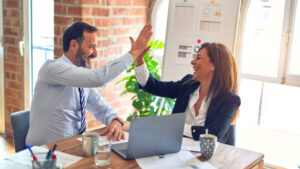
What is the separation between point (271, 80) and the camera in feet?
11.2

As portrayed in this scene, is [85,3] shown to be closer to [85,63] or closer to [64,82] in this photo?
[85,63]

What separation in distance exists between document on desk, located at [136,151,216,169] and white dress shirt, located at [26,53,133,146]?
550 mm

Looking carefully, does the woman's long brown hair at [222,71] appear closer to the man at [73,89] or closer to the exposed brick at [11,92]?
the man at [73,89]

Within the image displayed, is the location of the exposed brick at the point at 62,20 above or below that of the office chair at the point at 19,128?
above

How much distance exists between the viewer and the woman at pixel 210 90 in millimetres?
2324

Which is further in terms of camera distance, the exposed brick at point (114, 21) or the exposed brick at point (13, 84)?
the exposed brick at point (13, 84)

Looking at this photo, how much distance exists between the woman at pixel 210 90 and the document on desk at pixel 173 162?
44cm

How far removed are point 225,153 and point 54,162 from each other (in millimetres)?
930

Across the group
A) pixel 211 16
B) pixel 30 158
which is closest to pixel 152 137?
pixel 30 158

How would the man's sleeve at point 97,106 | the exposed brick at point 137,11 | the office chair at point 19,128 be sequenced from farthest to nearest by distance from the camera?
the exposed brick at point 137,11
the man's sleeve at point 97,106
the office chair at point 19,128

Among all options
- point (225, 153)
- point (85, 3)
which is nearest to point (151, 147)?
point (225, 153)

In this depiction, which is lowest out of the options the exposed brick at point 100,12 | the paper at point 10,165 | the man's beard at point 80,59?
the paper at point 10,165

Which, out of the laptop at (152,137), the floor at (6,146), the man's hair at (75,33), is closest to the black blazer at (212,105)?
the laptop at (152,137)

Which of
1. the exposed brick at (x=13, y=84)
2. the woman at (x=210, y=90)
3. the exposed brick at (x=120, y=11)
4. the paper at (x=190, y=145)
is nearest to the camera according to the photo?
the paper at (x=190, y=145)
